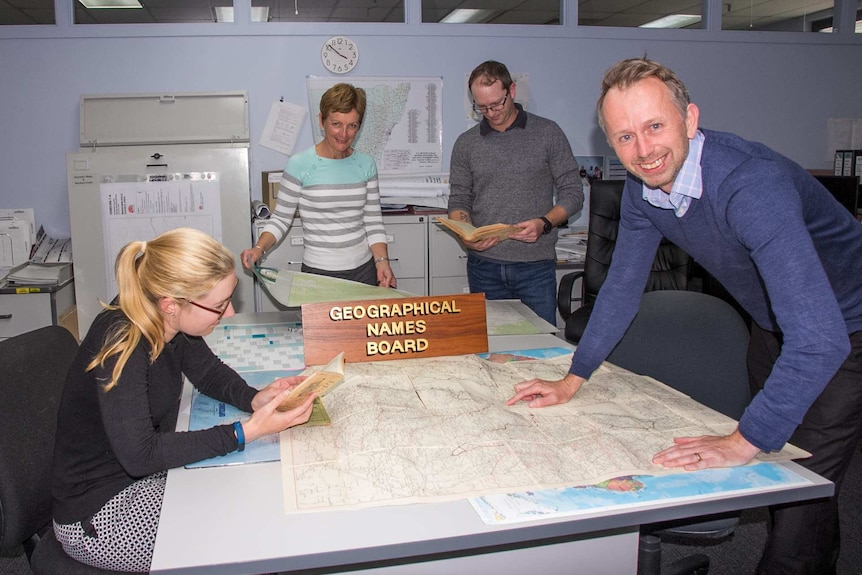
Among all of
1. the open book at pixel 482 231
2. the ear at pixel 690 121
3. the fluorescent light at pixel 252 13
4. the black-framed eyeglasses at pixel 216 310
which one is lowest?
the black-framed eyeglasses at pixel 216 310

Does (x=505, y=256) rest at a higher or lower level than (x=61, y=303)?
higher

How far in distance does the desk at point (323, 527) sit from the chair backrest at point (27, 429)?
422 mm

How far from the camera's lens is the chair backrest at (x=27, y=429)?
146cm

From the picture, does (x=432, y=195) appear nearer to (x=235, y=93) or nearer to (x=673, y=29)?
(x=235, y=93)

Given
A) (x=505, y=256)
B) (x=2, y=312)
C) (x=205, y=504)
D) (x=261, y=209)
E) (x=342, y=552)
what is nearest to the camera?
(x=342, y=552)

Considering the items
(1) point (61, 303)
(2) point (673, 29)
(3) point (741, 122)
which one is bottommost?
(1) point (61, 303)

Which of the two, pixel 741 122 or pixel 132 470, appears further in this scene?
pixel 741 122

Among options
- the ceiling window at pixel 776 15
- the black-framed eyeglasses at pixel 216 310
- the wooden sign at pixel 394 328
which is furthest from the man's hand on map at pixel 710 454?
the ceiling window at pixel 776 15

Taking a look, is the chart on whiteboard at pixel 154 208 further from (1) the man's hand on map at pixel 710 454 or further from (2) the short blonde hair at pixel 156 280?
(1) the man's hand on map at pixel 710 454

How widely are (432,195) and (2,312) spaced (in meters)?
2.31

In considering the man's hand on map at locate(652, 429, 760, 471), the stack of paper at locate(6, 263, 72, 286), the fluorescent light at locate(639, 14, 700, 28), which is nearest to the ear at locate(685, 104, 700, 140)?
the man's hand on map at locate(652, 429, 760, 471)

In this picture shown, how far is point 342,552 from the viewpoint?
1026mm

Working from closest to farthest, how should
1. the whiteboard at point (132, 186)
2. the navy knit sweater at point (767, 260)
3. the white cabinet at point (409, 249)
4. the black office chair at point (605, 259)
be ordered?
the navy knit sweater at point (767, 260) < the black office chair at point (605, 259) < the whiteboard at point (132, 186) < the white cabinet at point (409, 249)

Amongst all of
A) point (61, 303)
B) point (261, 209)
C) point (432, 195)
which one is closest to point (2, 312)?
point (61, 303)
